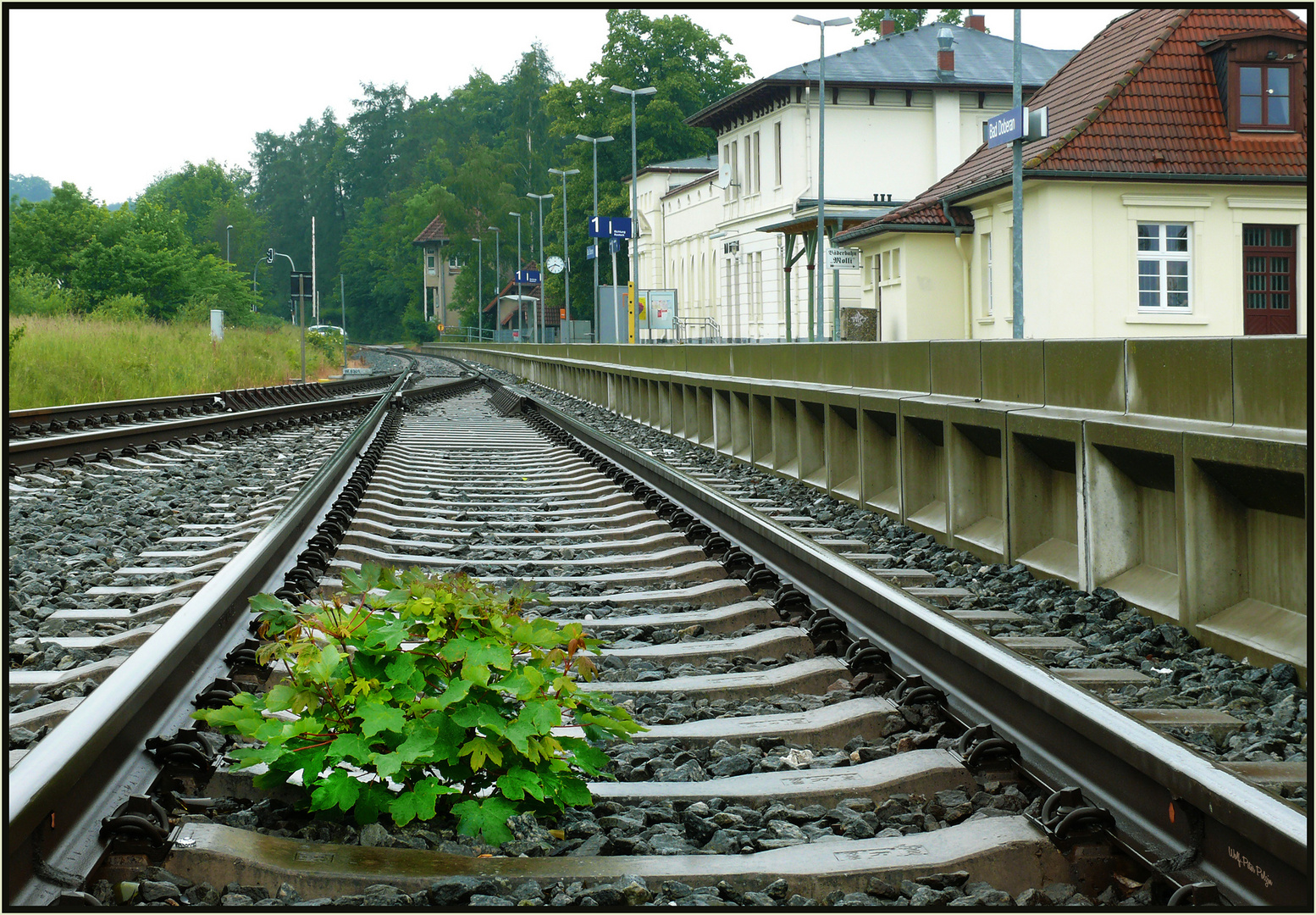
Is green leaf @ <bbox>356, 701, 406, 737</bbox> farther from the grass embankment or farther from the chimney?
the chimney

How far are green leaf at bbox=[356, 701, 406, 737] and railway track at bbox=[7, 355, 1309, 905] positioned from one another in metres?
0.24

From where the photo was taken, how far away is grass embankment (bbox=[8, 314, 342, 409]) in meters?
21.5

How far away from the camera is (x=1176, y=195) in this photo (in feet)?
100

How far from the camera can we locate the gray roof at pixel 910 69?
51.2m

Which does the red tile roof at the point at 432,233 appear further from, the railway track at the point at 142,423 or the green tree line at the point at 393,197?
the railway track at the point at 142,423

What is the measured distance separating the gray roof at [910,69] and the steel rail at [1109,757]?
1841 inches

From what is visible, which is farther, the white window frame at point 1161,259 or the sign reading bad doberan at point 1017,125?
the white window frame at point 1161,259

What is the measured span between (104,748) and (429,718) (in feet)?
2.33

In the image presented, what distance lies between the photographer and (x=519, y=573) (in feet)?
22.2

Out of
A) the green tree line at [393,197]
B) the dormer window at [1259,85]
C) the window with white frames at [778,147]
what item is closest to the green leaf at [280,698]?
the dormer window at [1259,85]

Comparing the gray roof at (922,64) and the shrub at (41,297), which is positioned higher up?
the gray roof at (922,64)

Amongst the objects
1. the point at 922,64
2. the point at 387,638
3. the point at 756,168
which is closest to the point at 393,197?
the point at 756,168

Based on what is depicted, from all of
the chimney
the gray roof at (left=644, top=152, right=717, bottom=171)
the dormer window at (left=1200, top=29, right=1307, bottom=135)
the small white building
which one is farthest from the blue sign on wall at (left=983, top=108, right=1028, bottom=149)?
the gray roof at (left=644, top=152, right=717, bottom=171)

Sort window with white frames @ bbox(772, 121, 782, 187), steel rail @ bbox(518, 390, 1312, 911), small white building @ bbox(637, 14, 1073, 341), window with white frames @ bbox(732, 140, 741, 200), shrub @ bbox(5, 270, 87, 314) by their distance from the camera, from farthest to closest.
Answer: window with white frames @ bbox(732, 140, 741, 200), window with white frames @ bbox(772, 121, 782, 187), small white building @ bbox(637, 14, 1073, 341), shrub @ bbox(5, 270, 87, 314), steel rail @ bbox(518, 390, 1312, 911)
